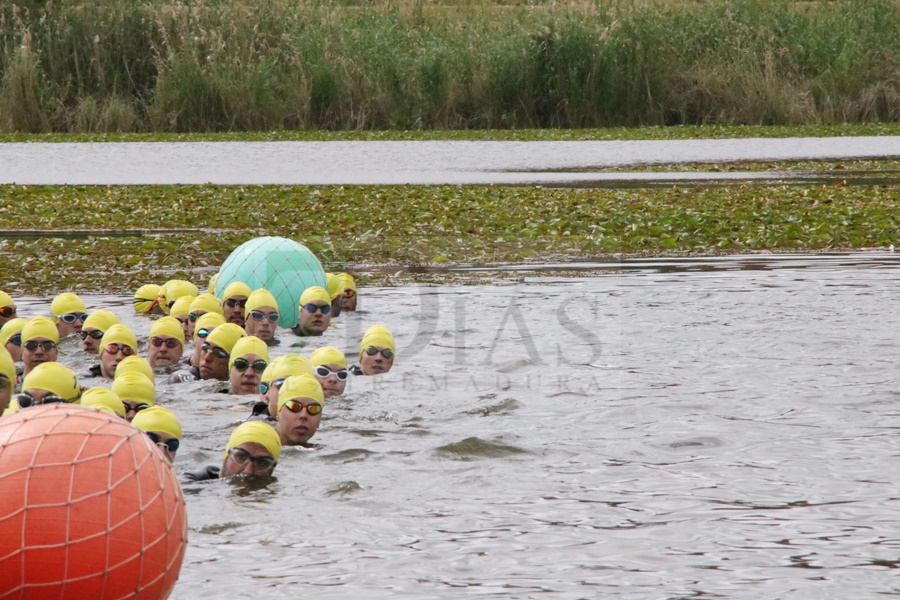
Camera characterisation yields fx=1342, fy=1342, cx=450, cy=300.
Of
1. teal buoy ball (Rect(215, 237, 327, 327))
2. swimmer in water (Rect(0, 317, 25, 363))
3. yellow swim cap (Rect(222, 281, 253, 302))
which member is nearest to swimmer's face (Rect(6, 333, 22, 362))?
swimmer in water (Rect(0, 317, 25, 363))

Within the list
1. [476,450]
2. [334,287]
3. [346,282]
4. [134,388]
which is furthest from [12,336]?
[476,450]

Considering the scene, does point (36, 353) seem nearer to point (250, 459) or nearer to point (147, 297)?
point (147, 297)

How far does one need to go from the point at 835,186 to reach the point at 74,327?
1379 cm

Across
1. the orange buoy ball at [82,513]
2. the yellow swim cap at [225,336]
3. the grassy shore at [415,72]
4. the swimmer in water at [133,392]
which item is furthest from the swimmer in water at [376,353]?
the grassy shore at [415,72]

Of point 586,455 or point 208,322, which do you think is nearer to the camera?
point 586,455

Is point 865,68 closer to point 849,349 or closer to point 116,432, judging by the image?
point 849,349

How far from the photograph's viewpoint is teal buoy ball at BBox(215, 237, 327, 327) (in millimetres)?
13297

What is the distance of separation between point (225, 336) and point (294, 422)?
258cm

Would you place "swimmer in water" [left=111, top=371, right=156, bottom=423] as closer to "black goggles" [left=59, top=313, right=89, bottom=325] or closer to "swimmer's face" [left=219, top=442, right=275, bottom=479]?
"swimmer's face" [left=219, top=442, right=275, bottom=479]

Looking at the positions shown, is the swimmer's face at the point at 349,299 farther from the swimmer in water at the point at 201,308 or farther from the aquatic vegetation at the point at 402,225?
the aquatic vegetation at the point at 402,225

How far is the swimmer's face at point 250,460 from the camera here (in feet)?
26.8

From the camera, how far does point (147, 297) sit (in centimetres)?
1367

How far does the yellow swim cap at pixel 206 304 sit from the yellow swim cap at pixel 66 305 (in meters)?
1.10

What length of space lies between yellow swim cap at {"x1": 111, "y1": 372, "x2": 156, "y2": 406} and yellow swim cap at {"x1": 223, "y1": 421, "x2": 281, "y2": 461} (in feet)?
4.53
